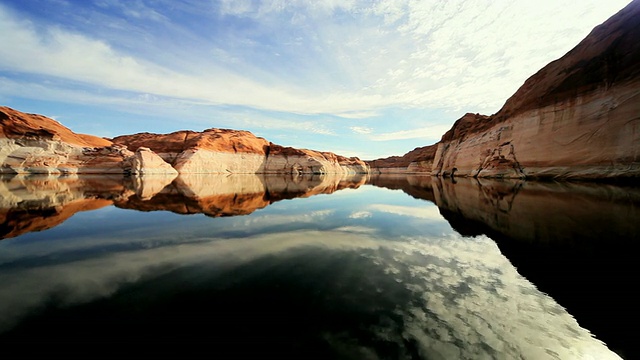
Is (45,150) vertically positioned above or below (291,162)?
above

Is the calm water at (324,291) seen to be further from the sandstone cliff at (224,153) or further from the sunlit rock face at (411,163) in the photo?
the sunlit rock face at (411,163)

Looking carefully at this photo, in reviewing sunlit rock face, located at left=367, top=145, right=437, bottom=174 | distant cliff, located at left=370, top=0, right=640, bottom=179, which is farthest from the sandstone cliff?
distant cliff, located at left=370, top=0, right=640, bottom=179

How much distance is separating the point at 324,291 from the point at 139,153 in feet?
168

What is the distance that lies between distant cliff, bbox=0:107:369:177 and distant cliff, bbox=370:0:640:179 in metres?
51.0

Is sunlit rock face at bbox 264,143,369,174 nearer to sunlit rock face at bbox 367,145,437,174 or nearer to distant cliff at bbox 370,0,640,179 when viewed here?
sunlit rock face at bbox 367,145,437,174

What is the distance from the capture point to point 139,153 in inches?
1674

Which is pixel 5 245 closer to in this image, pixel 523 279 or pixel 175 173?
pixel 523 279

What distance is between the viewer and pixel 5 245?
4.82m

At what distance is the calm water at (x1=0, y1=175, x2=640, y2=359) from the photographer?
83.6 inches

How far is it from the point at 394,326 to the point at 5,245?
747 cm

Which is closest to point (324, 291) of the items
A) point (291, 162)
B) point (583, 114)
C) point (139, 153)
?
point (583, 114)

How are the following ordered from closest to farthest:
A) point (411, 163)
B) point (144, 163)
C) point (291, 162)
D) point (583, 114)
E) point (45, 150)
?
point (583, 114), point (45, 150), point (144, 163), point (291, 162), point (411, 163)

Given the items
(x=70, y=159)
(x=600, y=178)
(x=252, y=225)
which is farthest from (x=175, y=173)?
Answer: (x=600, y=178)

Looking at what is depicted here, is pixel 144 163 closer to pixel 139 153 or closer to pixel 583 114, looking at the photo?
pixel 139 153
